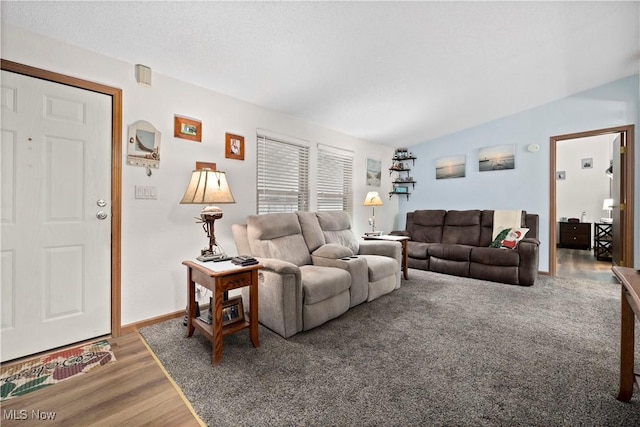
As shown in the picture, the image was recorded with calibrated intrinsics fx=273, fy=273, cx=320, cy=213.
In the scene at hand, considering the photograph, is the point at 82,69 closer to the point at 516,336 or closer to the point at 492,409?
the point at 492,409

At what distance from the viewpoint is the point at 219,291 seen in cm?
178

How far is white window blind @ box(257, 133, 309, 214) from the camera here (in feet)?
10.6

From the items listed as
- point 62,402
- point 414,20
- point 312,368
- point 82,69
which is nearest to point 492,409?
point 312,368

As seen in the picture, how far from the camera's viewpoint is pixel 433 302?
293 centimetres

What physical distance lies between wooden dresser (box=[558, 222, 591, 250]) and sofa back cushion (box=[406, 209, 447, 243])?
4.30m

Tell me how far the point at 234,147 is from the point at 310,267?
1.51m

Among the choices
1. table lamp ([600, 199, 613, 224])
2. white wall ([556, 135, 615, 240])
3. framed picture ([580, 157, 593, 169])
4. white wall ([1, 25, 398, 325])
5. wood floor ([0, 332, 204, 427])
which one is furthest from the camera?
framed picture ([580, 157, 593, 169])

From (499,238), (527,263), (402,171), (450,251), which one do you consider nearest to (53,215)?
(450,251)

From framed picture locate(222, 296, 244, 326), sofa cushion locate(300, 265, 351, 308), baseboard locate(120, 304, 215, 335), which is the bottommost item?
baseboard locate(120, 304, 215, 335)

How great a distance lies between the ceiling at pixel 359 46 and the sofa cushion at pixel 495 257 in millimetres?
2086

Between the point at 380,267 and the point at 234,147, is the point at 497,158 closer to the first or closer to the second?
the point at 380,267

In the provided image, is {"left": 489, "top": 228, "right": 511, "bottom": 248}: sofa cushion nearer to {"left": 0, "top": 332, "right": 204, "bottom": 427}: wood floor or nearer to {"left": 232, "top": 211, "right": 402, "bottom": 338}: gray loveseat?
{"left": 232, "top": 211, "right": 402, "bottom": 338}: gray loveseat

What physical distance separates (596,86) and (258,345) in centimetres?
533

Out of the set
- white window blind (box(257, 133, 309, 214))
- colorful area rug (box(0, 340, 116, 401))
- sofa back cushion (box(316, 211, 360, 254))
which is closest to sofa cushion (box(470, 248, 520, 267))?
sofa back cushion (box(316, 211, 360, 254))
